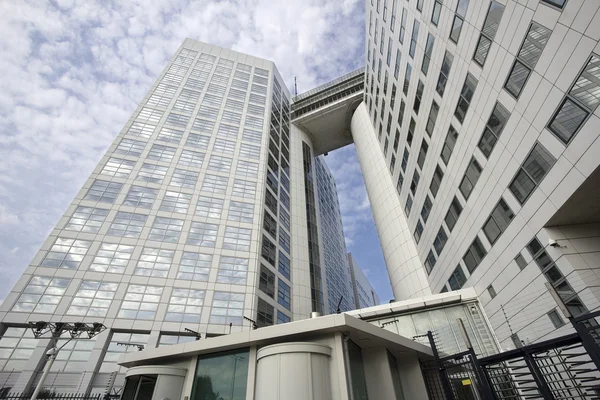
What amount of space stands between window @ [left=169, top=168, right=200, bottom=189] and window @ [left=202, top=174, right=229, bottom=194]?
1393 mm

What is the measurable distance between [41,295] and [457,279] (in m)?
37.1

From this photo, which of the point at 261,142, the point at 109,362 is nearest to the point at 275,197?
the point at 261,142

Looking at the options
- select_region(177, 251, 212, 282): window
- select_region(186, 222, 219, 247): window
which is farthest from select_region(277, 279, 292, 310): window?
select_region(186, 222, 219, 247): window

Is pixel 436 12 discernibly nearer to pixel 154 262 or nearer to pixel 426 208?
pixel 426 208

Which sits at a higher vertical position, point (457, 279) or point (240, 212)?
point (240, 212)

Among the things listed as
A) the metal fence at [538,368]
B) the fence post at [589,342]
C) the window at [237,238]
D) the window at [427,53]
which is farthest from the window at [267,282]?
the fence post at [589,342]

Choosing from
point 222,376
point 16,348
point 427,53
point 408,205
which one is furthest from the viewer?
point 408,205

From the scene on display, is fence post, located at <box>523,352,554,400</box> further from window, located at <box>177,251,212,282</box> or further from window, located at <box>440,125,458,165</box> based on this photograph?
window, located at <box>177,251,212,282</box>

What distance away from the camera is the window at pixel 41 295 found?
27.1 m

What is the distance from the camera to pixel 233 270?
3478 centimetres

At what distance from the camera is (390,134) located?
120ft

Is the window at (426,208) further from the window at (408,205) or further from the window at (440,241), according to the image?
the window at (408,205)

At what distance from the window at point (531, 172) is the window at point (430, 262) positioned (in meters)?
13.2

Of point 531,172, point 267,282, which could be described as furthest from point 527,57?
point 267,282
